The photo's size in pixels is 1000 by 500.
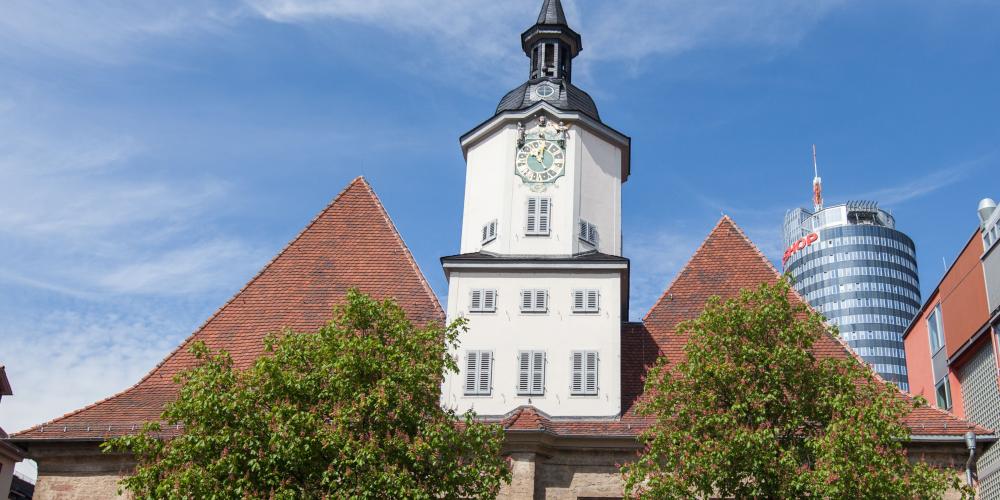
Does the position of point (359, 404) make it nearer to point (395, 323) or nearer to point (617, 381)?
point (395, 323)

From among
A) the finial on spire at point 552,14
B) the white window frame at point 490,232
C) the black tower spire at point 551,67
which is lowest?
the white window frame at point 490,232

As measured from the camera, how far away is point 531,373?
1000 inches

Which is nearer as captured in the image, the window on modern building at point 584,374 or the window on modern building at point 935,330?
the window on modern building at point 584,374

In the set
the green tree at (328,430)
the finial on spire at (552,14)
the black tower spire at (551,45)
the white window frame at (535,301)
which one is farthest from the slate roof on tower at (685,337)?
the finial on spire at (552,14)

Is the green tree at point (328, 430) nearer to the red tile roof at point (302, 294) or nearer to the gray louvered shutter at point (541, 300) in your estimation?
the gray louvered shutter at point (541, 300)

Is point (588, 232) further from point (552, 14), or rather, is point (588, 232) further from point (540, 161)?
point (552, 14)

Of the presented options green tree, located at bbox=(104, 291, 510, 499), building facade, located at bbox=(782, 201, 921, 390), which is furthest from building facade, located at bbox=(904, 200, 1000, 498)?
building facade, located at bbox=(782, 201, 921, 390)

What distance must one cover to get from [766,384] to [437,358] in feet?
19.8

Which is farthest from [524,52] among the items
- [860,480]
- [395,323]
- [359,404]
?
[860,480]

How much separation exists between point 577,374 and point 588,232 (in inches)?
155

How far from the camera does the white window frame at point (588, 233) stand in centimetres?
2711

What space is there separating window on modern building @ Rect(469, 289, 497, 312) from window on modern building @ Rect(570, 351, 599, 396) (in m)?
2.37

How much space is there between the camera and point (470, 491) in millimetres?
18812

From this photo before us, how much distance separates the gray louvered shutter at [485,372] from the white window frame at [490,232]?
3162 millimetres
